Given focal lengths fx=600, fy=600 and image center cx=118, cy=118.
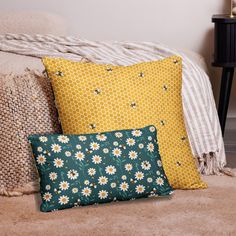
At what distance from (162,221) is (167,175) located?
251 mm

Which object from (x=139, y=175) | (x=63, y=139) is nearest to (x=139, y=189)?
(x=139, y=175)

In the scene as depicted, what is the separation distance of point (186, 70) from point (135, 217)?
0.70 m

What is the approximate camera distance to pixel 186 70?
208 cm

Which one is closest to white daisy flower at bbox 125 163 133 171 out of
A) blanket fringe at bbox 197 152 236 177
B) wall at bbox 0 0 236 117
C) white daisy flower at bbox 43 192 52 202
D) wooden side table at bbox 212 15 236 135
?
white daisy flower at bbox 43 192 52 202

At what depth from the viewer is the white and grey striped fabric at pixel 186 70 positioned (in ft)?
6.55

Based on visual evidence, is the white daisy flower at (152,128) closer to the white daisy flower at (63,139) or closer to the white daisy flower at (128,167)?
the white daisy flower at (128,167)

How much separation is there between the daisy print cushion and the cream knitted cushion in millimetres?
121

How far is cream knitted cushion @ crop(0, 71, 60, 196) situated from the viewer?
1.75 meters

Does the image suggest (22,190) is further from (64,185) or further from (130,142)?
(130,142)

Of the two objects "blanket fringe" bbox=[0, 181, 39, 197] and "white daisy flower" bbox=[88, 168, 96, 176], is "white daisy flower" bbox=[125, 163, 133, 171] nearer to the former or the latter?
"white daisy flower" bbox=[88, 168, 96, 176]

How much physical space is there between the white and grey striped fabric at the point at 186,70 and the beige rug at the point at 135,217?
0.27 metres

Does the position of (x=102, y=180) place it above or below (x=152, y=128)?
below

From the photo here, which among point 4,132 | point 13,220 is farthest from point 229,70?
point 13,220

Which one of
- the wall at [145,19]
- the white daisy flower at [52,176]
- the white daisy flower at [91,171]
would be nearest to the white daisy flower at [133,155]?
the white daisy flower at [91,171]
